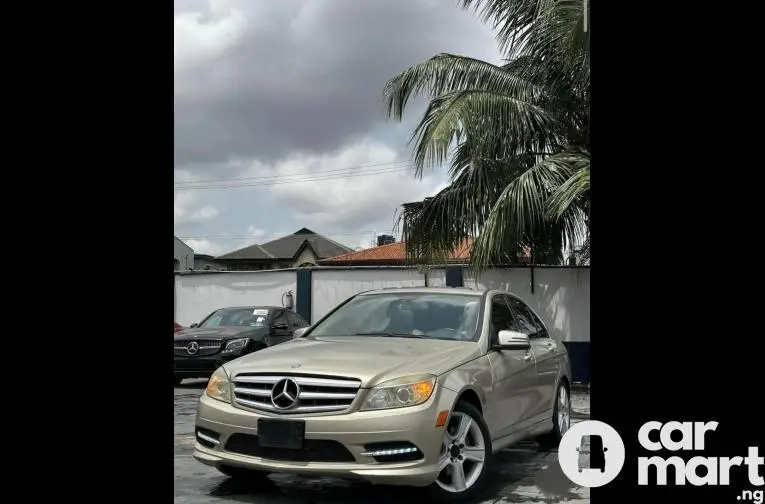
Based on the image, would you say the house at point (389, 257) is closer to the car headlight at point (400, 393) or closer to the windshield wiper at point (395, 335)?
the windshield wiper at point (395, 335)

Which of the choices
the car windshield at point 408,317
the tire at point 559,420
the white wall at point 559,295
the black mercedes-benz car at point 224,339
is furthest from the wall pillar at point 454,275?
the car windshield at point 408,317

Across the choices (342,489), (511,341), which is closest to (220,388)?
(342,489)

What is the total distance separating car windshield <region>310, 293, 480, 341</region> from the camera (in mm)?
5660

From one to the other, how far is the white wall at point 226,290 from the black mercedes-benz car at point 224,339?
7.85 feet

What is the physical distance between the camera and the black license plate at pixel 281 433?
437 cm

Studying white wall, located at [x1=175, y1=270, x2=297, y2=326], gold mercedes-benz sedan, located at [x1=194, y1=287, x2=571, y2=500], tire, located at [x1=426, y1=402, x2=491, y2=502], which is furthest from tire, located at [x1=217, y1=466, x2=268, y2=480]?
white wall, located at [x1=175, y1=270, x2=297, y2=326]

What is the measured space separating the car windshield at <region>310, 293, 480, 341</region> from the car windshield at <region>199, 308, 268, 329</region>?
676cm
